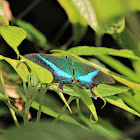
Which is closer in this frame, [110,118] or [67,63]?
[67,63]

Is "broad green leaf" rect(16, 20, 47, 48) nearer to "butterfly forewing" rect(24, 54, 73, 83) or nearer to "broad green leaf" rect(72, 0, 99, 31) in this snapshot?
"butterfly forewing" rect(24, 54, 73, 83)

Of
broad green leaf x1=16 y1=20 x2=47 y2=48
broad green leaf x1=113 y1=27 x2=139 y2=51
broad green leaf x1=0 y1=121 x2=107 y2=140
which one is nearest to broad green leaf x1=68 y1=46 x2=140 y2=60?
broad green leaf x1=113 y1=27 x2=139 y2=51

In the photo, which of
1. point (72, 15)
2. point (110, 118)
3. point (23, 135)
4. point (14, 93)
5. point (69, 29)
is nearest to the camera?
point (23, 135)

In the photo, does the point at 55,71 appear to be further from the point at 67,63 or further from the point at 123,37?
the point at 123,37

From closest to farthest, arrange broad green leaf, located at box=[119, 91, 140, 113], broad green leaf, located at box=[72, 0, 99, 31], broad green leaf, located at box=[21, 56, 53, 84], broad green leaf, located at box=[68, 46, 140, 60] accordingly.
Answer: broad green leaf, located at box=[72, 0, 99, 31] < broad green leaf, located at box=[21, 56, 53, 84] < broad green leaf, located at box=[68, 46, 140, 60] < broad green leaf, located at box=[119, 91, 140, 113]

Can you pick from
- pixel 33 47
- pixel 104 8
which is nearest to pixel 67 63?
pixel 104 8

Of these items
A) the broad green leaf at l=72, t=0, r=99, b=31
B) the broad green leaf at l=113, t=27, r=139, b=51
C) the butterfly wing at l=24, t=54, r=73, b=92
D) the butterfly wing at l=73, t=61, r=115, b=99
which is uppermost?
the broad green leaf at l=72, t=0, r=99, b=31

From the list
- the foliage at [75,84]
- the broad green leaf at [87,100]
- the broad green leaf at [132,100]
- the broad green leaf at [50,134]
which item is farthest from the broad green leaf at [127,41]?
the broad green leaf at [50,134]

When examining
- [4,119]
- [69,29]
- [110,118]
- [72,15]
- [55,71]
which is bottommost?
[4,119]

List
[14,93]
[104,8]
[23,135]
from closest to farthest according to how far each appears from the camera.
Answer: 1. [23,135]
2. [104,8]
3. [14,93]
